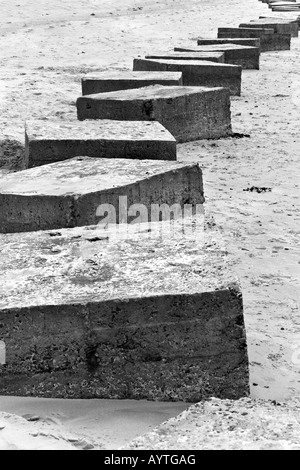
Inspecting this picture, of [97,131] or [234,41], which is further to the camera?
[234,41]

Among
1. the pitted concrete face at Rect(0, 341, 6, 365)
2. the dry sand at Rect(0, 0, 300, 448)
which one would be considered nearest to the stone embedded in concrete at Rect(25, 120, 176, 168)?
the dry sand at Rect(0, 0, 300, 448)

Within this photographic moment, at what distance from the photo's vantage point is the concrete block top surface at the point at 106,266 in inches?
117

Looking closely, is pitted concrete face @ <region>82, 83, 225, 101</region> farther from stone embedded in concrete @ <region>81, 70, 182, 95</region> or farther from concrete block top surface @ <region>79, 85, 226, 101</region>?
stone embedded in concrete @ <region>81, 70, 182, 95</region>

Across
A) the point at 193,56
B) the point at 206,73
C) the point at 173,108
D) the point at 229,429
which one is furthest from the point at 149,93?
the point at 229,429

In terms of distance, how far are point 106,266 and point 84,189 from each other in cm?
110

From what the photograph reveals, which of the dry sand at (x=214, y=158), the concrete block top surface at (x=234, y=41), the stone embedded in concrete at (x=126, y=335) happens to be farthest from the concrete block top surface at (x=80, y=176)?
the concrete block top surface at (x=234, y=41)


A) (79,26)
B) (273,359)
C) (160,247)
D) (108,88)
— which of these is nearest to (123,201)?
(160,247)

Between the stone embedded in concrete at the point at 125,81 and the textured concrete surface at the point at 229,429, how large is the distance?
18.3 ft

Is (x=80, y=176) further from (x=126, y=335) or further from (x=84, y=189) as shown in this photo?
(x=126, y=335)

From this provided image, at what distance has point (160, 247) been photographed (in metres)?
3.40

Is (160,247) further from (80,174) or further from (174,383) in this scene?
(80,174)

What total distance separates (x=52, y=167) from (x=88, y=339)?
195cm

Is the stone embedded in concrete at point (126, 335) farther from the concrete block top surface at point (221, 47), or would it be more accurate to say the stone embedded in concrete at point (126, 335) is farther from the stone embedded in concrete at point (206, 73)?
the concrete block top surface at point (221, 47)

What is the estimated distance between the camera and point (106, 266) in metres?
3.23
